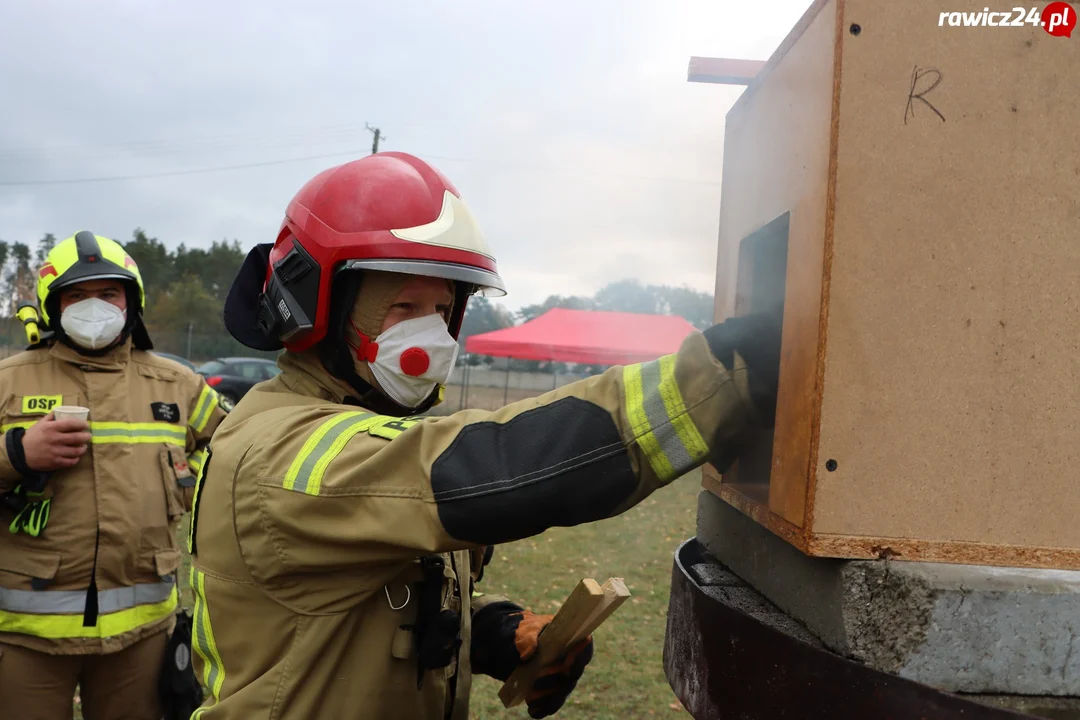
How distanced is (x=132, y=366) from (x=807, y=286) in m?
2.85

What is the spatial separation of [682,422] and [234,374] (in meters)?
15.7

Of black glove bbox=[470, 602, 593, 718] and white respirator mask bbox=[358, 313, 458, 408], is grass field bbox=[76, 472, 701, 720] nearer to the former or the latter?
black glove bbox=[470, 602, 593, 718]

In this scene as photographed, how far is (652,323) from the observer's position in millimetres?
8148

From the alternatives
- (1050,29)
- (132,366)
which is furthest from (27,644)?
(1050,29)

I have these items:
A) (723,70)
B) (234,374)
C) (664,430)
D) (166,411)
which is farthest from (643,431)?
(234,374)

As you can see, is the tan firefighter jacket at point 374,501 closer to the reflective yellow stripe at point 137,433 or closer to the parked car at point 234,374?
the reflective yellow stripe at point 137,433

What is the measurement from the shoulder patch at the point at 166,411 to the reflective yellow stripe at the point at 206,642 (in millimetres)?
1679

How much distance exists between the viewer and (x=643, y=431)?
1131 mm

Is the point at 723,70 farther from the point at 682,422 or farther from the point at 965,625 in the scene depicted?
the point at 965,625

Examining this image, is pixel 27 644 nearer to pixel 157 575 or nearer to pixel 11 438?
pixel 157 575

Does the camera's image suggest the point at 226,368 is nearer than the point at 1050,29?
No

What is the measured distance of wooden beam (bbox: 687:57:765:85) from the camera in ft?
5.65

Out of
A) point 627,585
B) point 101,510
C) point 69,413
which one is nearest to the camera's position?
point 69,413

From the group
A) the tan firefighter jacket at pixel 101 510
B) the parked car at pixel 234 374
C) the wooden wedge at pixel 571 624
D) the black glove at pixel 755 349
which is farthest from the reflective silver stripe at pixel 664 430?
the parked car at pixel 234 374
